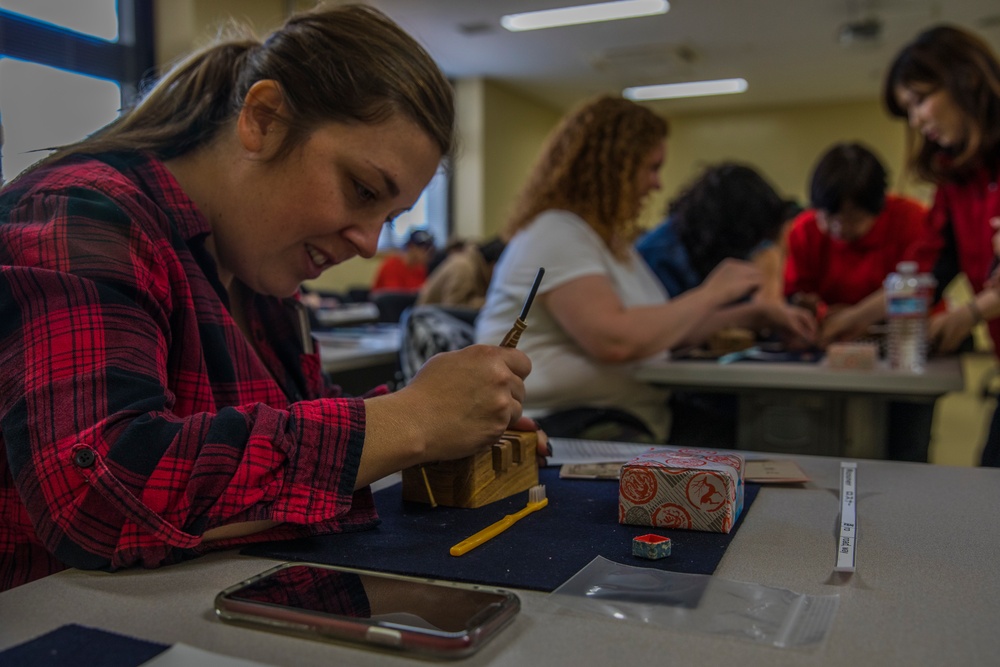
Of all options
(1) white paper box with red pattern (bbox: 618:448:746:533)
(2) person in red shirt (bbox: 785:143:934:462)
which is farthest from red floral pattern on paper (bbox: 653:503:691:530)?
(2) person in red shirt (bbox: 785:143:934:462)

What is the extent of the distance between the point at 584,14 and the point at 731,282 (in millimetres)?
4807

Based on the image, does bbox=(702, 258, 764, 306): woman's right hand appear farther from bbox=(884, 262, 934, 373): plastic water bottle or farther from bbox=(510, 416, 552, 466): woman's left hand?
bbox=(510, 416, 552, 466): woman's left hand

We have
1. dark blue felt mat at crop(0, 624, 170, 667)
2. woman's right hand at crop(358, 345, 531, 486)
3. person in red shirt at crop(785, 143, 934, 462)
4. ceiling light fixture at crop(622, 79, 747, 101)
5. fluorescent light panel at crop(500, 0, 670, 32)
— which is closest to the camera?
dark blue felt mat at crop(0, 624, 170, 667)

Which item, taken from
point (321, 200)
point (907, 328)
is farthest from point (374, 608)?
point (907, 328)

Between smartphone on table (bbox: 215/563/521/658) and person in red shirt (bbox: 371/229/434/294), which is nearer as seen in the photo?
smartphone on table (bbox: 215/563/521/658)

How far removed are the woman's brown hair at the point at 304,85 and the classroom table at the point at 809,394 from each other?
3.92ft

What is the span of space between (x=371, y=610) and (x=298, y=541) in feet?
0.70

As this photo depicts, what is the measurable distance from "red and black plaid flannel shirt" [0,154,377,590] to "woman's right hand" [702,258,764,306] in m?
1.39

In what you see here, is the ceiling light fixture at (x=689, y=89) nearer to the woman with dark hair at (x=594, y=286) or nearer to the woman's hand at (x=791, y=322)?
the woman's hand at (x=791, y=322)

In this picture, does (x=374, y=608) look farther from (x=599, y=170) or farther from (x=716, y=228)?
(x=716, y=228)

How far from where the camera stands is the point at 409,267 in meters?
7.04

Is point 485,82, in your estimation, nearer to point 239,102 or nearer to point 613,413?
point 613,413

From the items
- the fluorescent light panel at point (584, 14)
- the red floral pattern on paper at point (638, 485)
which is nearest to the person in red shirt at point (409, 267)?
the fluorescent light panel at point (584, 14)

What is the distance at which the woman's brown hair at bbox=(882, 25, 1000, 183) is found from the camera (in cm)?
202
